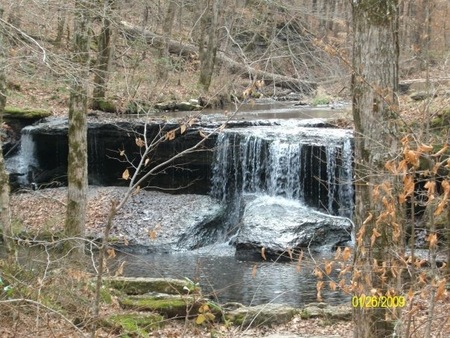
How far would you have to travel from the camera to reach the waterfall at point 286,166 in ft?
49.2

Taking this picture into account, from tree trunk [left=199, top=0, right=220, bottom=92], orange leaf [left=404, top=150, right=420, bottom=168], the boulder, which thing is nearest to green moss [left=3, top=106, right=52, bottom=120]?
tree trunk [left=199, top=0, right=220, bottom=92]

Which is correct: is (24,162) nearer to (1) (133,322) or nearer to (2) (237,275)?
(2) (237,275)

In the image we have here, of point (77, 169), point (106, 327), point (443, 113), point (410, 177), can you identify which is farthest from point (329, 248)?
point (410, 177)

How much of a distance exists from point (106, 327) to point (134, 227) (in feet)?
25.3

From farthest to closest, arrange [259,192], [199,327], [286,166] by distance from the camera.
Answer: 1. [259,192]
2. [286,166]
3. [199,327]

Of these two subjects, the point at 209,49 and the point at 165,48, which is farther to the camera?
the point at 209,49

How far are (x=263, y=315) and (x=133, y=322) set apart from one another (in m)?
1.86

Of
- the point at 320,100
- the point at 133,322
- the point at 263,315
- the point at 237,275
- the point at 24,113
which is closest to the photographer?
the point at 133,322

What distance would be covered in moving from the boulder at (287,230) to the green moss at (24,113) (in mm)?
7102

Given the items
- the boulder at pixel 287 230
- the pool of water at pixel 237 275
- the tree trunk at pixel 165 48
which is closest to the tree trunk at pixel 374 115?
the pool of water at pixel 237 275

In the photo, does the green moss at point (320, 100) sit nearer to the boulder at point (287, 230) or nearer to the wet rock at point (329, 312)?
the boulder at point (287, 230)

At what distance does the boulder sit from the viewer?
12836mm

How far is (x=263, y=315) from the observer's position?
8.02 meters

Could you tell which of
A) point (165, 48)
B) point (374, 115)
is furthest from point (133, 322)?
point (165, 48)
